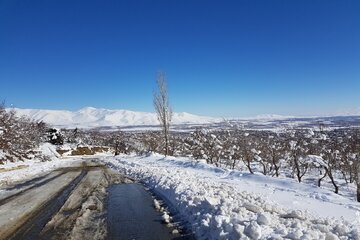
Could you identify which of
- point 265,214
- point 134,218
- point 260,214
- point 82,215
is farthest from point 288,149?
point 260,214

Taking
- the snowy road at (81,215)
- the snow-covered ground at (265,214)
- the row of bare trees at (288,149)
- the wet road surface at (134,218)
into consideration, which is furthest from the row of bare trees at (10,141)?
the snow-covered ground at (265,214)

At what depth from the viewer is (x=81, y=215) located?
11.2m

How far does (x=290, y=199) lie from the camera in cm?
1210

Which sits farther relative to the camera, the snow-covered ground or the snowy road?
the snowy road

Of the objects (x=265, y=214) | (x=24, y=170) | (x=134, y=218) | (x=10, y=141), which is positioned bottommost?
(x=24, y=170)

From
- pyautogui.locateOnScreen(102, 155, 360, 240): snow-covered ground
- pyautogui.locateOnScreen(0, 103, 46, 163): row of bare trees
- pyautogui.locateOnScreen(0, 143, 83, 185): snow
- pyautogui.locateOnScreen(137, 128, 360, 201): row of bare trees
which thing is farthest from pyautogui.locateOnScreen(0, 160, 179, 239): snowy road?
pyautogui.locateOnScreen(0, 103, 46, 163): row of bare trees

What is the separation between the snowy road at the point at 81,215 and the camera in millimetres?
9234

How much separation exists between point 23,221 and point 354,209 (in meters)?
9.76

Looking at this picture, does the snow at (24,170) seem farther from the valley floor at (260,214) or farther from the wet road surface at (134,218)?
the valley floor at (260,214)

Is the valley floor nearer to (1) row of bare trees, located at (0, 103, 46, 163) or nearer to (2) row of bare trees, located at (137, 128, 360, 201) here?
(2) row of bare trees, located at (137, 128, 360, 201)

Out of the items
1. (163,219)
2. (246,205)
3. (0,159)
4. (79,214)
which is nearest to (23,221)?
(79,214)

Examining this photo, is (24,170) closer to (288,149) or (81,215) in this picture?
(288,149)

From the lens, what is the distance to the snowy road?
364 inches

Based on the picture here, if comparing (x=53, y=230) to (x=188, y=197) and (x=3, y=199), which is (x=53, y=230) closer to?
(x=188, y=197)
